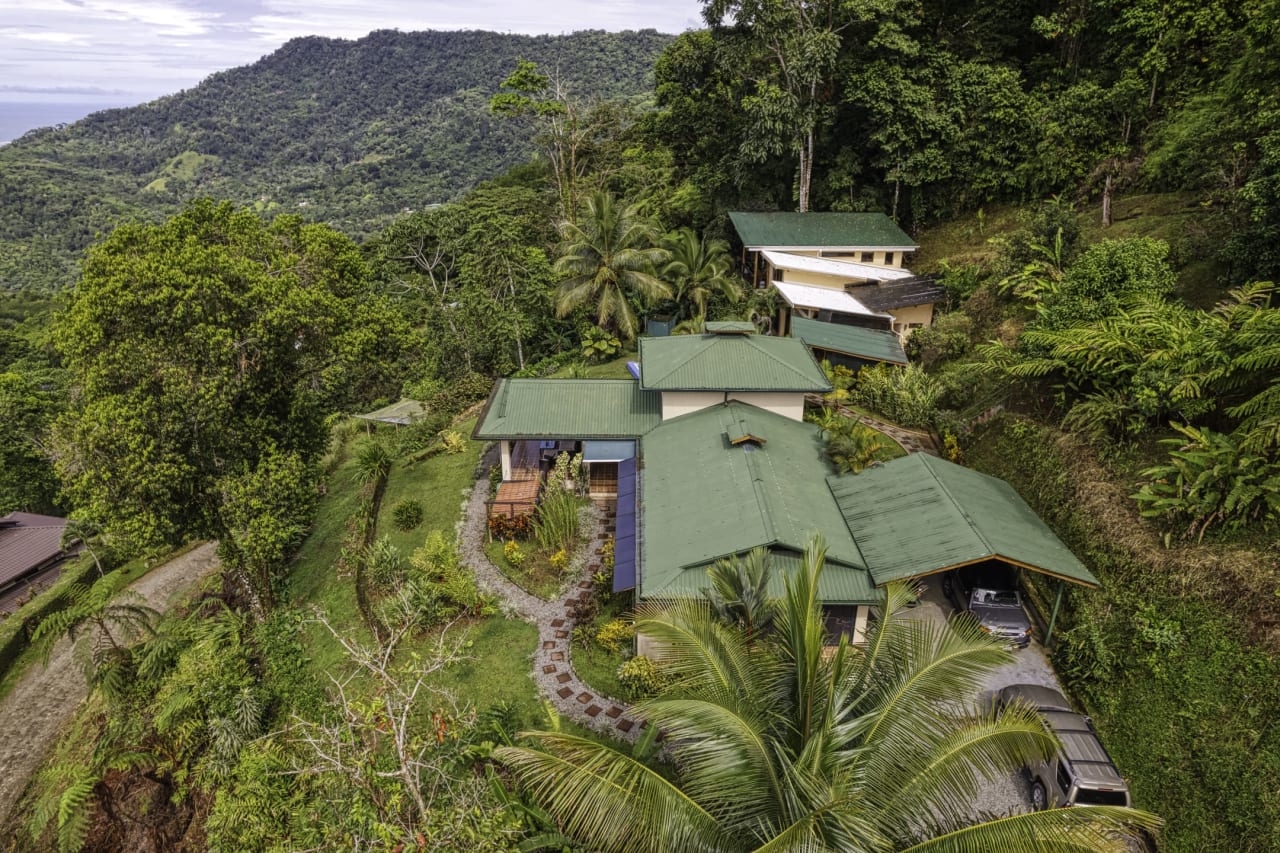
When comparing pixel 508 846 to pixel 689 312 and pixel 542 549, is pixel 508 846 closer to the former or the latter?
pixel 542 549

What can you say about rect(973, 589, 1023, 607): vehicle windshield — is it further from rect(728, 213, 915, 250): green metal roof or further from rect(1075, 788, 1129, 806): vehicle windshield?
rect(728, 213, 915, 250): green metal roof

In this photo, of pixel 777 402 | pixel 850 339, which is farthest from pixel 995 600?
pixel 850 339

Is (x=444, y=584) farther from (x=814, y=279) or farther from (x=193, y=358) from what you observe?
(x=814, y=279)

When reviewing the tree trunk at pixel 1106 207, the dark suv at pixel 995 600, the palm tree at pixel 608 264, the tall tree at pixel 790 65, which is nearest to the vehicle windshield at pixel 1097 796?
the dark suv at pixel 995 600

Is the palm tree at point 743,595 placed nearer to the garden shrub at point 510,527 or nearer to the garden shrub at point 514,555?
the garden shrub at point 514,555

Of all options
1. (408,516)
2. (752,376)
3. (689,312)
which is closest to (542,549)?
(408,516)
